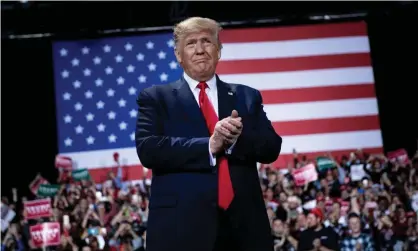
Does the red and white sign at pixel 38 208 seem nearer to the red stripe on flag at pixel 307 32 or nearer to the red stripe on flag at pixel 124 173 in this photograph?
the red stripe on flag at pixel 124 173

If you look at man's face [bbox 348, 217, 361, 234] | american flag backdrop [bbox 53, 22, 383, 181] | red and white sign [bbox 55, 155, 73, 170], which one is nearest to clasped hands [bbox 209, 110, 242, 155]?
man's face [bbox 348, 217, 361, 234]

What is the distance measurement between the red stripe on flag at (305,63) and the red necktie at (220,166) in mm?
11181

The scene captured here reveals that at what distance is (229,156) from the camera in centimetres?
204

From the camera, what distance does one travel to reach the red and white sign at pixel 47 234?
9047mm

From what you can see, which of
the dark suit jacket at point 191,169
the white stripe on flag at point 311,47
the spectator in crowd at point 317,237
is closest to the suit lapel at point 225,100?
the dark suit jacket at point 191,169

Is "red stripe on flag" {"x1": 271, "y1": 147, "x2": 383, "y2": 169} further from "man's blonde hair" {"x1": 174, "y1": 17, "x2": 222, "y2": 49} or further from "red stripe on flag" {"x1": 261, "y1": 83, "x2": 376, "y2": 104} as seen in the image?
"man's blonde hair" {"x1": 174, "y1": 17, "x2": 222, "y2": 49}

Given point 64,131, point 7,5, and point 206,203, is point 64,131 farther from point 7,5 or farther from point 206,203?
point 206,203

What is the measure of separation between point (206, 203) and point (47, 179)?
11.8 metres

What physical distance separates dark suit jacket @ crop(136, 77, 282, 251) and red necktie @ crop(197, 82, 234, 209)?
15 mm

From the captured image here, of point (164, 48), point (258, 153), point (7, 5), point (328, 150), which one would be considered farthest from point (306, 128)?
point (258, 153)

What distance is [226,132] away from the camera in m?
1.93

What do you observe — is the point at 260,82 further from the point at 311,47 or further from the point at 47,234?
the point at 47,234

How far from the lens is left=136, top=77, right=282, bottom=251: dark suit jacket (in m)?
1.98

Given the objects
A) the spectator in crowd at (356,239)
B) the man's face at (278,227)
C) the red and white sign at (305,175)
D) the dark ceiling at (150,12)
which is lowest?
the spectator in crowd at (356,239)
